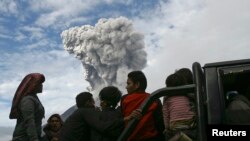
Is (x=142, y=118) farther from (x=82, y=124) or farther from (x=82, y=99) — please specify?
(x=82, y=99)

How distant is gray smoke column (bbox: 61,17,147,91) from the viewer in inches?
3157

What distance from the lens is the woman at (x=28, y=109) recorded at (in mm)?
4203

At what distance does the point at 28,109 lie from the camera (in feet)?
13.8

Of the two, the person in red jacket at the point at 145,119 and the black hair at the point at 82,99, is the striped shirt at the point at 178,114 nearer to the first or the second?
the person in red jacket at the point at 145,119

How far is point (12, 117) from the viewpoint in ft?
14.3

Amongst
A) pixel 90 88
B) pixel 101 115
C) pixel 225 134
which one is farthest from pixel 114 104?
pixel 90 88

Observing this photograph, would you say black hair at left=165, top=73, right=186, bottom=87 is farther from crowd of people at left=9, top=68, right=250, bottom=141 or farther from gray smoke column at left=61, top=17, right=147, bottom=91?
gray smoke column at left=61, top=17, right=147, bottom=91

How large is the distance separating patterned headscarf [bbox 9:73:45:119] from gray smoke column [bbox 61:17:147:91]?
74.5 meters

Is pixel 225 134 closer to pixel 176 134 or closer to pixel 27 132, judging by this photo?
pixel 176 134

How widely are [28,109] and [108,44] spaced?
258ft

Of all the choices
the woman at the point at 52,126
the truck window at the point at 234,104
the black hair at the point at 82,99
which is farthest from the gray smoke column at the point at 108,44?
the truck window at the point at 234,104

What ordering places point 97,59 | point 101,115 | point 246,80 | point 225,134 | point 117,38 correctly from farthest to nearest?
point 97,59, point 117,38, point 101,115, point 246,80, point 225,134

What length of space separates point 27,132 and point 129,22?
254 ft

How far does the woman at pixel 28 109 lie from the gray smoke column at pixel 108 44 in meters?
74.5
